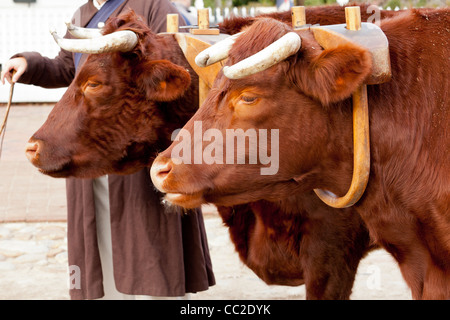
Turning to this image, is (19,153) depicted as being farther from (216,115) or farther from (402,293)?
(216,115)

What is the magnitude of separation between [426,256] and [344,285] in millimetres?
967

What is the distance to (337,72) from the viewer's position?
2410mm

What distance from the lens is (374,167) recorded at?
261 centimetres

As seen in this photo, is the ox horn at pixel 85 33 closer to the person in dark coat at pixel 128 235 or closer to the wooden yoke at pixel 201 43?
the person in dark coat at pixel 128 235

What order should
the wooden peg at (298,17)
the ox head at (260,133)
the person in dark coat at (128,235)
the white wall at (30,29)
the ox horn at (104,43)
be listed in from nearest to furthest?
the ox head at (260,133)
the wooden peg at (298,17)
the ox horn at (104,43)
the person in dark coat at (128,235)
the white wall at (30,29)

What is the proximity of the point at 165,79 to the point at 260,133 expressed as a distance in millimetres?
825

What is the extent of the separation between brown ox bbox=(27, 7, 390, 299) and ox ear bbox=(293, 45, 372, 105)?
904 millimetres

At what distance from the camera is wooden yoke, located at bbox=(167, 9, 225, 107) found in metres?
3.17

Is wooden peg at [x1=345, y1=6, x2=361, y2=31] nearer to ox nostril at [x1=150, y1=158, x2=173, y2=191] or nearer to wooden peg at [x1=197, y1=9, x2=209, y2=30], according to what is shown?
ox nostril at [x1=150, y1=158, x2=173, y2=191]

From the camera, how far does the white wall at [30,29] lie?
1401 cm

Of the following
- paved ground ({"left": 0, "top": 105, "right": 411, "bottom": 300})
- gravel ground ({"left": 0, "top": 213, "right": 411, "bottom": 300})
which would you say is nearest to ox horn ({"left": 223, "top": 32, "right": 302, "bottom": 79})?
gravel ground ({"left": 0, "top": 213, "right": 411, "bottom": 300})

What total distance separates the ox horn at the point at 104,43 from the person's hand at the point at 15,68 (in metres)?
0.64

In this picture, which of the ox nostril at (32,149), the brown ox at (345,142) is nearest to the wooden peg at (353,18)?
the brown ox at (345,142)

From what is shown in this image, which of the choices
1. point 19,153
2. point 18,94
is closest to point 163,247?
point 19,153
